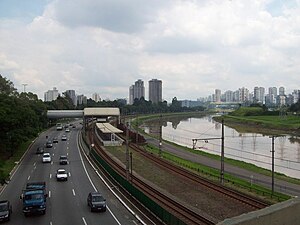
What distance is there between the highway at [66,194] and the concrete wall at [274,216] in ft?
41.7

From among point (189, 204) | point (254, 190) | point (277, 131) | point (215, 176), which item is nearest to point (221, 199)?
point (189, 204)

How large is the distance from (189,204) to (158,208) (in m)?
6.68

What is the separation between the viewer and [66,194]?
3056cm

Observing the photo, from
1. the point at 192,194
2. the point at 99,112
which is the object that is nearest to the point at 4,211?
the point at 192,194

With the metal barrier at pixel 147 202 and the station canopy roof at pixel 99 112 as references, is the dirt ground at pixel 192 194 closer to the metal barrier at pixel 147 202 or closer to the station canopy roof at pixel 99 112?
the metal barrier at pixel 147 202

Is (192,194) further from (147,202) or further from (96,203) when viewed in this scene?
(96,203)

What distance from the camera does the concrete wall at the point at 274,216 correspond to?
31.5 feet

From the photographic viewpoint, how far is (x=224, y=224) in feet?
30.5

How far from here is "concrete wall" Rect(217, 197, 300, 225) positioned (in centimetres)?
961

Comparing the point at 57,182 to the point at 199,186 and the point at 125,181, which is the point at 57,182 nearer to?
the point at 125,181

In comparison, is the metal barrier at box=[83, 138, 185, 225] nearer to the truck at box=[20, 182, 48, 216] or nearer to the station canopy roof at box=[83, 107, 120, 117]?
the truck at box=[20, 182, 48, 216]

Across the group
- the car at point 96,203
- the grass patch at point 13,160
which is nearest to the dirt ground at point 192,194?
the car at point 96,203

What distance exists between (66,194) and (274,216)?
2289 centimetres

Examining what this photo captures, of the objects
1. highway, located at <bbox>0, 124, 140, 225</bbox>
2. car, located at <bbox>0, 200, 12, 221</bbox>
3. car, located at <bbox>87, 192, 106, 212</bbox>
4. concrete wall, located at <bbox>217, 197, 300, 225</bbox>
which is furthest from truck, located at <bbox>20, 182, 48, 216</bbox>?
concrete wall, located at <bbox>217, 197, 300, 225</bbox>
